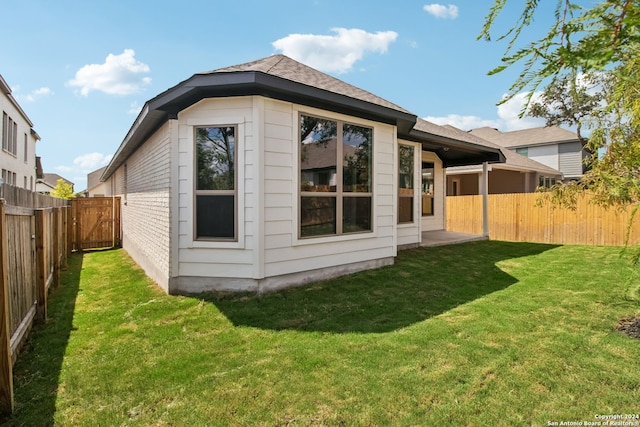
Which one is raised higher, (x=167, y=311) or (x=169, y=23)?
(x=169, y=23)

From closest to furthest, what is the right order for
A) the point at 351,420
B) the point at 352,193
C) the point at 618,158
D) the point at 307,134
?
1. the point at 351,420
2. the point at 618,158
3. the point at 307,134
4. the point at 352,193

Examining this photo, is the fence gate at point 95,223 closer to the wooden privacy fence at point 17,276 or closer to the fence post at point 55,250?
the fence post at point 55,250

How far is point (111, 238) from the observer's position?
11.9 m

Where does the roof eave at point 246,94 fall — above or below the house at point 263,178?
above

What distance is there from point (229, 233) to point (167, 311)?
1316 mm

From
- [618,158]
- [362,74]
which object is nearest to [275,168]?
[618,158]

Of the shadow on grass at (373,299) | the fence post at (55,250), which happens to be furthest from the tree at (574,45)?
the fence post at (55,250)

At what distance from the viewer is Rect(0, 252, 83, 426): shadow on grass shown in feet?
8.23

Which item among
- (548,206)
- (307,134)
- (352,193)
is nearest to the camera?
(307,134)

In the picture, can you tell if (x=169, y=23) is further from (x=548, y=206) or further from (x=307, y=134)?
(x=548, y=206)

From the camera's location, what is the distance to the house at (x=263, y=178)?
5.08 meters

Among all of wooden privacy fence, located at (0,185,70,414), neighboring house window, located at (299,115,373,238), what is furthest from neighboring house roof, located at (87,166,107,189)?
neighboring house window, located at (299,115,373,238)

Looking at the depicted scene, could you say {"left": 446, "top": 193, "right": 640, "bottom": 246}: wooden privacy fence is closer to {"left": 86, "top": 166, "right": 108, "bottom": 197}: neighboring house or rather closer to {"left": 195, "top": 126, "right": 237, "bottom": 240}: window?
{"left": 195, "top": 126, "right": 237, "bottom": 240}: window

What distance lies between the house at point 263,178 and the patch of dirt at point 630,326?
367cm
